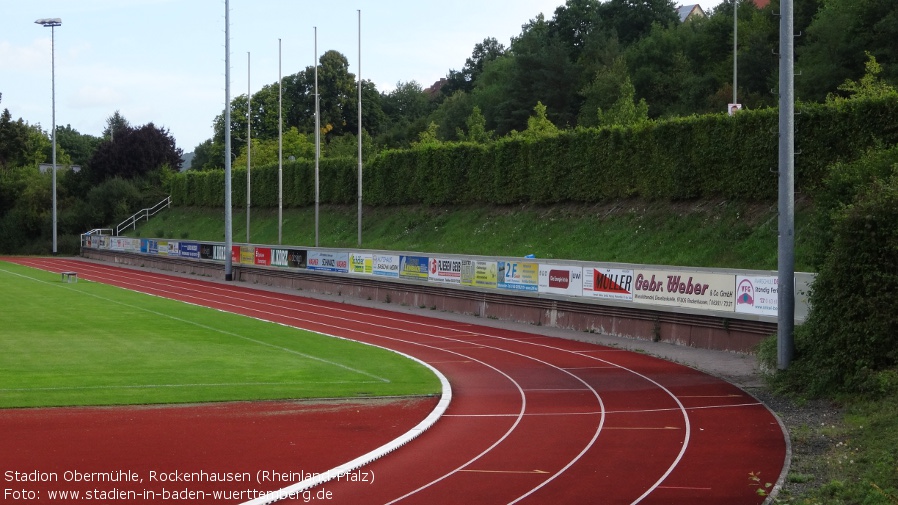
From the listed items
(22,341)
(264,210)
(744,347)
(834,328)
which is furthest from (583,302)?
(264,210)

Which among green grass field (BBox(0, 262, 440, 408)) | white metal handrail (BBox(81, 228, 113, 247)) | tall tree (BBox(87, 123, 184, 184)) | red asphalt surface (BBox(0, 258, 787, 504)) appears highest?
tall tree (BBox(87, 123, 184, 184))

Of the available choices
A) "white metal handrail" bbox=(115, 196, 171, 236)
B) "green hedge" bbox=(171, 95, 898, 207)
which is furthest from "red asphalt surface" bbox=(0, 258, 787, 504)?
"white metal handrail" bbox=(115, 196, 171, 236)

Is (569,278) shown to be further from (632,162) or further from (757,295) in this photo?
(632,162)

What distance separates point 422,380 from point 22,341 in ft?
34.1

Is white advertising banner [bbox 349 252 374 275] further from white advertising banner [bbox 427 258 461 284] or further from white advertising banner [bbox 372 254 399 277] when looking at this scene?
white advertising banner [bbox 427 258 461 284]

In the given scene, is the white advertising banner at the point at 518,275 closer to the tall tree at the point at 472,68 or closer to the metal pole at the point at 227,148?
the metal pole at the point at 227,148

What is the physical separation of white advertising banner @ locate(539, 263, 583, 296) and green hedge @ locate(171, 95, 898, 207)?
7045 millimetres

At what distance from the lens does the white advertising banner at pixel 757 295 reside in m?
20.2

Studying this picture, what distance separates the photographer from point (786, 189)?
16.3 metres

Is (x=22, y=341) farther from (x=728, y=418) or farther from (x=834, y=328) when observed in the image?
(x=834, y=328)

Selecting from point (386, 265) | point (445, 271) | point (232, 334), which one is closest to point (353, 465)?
point (232, 334)

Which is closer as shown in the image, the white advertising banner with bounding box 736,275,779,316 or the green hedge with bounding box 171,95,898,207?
the white advertising banner with bounding box 736,275,779,316

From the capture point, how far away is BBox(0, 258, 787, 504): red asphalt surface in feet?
33.6

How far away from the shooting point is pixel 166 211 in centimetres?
8688
